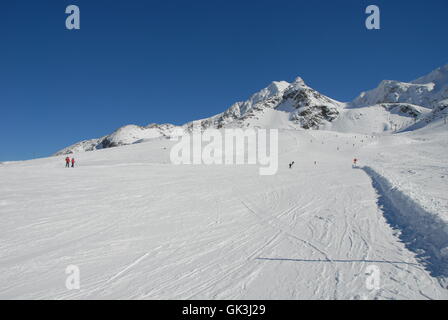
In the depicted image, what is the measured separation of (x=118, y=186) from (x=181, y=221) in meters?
8.13

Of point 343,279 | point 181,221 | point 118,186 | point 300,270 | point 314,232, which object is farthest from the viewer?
point 118,186

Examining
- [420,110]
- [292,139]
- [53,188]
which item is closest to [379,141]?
[292,139]

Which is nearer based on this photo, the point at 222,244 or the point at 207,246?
the point at 207,246

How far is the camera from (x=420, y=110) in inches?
7269

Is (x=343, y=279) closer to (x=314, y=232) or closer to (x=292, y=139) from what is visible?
(x=314, y=232)

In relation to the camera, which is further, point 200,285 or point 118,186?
point 118,186

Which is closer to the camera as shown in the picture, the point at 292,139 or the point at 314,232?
the point at 314,232

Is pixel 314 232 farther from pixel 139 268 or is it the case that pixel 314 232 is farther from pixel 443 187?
pixel 443 187

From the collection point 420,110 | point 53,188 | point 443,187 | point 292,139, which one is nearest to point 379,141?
point 292,139

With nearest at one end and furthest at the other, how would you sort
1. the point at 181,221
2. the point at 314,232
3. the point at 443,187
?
1. the point at 314,232
2. the point at 181,221
3. the point at 443,187

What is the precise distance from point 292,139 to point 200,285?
54.8m

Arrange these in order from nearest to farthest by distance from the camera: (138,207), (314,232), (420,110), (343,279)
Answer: (343,279), (314,232), (138,207), (420,110)
